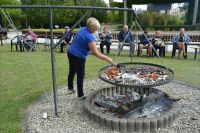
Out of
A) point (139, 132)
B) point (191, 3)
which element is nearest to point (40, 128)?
point (139, 132)

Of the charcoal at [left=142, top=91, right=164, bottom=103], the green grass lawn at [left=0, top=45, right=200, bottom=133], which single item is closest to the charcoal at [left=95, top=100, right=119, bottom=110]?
the charcoal at [left=142, top=91, right=164, bottom=103]

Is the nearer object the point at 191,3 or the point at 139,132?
the point at 139,132

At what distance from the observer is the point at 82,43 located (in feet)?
15.9

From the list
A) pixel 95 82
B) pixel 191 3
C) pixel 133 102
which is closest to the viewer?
pixel 133 102

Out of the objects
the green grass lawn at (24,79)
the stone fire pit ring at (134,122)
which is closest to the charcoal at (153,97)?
the stone fire pit ring at (134,122)

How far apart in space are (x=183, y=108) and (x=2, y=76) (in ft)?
17.2

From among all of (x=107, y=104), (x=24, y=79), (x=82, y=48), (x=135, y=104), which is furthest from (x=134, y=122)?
(x=24, y=79)

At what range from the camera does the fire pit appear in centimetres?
413

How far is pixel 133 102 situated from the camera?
Result: 16.1 feet

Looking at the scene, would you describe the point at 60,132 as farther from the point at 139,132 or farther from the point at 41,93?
the point at 41,93

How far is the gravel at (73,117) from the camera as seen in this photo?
422 cm

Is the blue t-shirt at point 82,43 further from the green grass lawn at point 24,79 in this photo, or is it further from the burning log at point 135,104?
the green grass lawn at point 24,79

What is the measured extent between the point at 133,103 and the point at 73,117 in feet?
3.66

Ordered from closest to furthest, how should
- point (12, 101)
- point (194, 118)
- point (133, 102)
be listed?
point (194, 118), point (133, 102), point (12, 101)
